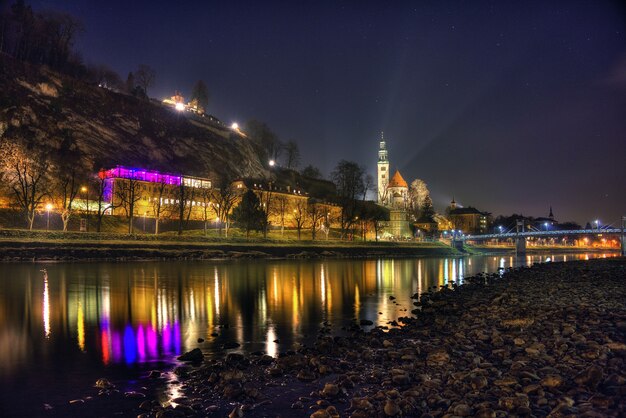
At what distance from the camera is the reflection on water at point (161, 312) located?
16.1m

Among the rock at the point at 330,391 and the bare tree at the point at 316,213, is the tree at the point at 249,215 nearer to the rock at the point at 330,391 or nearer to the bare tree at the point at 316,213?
the bare tree at the point at 316,213

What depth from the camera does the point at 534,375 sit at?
1095cm

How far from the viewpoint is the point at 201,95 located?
582 feet

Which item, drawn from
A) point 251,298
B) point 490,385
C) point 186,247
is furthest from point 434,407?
point 186,247

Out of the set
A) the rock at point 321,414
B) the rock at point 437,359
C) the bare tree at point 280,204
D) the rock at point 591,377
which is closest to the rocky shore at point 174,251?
the bare tree at point 280,204

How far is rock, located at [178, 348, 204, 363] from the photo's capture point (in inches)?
565

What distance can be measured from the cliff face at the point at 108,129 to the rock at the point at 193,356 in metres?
98.6

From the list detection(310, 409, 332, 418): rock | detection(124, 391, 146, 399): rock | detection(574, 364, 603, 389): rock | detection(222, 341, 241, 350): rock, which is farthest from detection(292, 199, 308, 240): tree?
detection(310, 409, 332, 418): rock

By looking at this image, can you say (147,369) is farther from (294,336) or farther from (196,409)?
(294,336)

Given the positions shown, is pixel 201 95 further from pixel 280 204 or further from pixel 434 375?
pixel 434 375

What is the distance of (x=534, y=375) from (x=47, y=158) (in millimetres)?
111348

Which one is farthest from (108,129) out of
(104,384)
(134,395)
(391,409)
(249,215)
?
(391,409)

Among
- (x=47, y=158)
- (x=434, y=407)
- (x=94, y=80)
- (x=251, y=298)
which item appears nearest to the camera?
(x=434, y=407)

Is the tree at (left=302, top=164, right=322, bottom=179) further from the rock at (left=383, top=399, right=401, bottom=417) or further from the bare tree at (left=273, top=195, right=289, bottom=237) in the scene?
the rock at (left=383, top=399, right=401, bottom=417)
